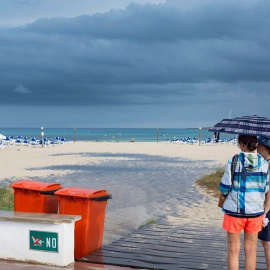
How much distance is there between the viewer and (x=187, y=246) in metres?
6.92

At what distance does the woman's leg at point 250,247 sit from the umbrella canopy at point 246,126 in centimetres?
100

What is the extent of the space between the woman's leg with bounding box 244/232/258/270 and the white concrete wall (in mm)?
2156

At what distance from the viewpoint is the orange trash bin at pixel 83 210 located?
6.11m

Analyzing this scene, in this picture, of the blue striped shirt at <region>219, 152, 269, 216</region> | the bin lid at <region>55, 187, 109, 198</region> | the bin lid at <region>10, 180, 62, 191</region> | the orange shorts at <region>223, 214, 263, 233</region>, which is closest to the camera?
the blue striped shirt at <region>219, 152, 269, 216</region>

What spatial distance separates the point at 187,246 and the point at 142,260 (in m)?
1.04

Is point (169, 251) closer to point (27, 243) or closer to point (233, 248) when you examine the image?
point (27, 243)

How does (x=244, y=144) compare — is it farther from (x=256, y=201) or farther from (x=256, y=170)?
(x=256, y=201)

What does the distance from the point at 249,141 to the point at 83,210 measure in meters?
2.56

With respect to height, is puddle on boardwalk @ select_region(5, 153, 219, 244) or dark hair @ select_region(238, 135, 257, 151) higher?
dark hair @ select_region(238, 135, 257, 151)

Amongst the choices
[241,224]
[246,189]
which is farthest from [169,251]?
[246,189]

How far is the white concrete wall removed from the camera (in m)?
5.70

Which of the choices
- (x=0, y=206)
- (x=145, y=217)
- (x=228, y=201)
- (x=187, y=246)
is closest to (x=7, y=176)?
(x=0, y=206)

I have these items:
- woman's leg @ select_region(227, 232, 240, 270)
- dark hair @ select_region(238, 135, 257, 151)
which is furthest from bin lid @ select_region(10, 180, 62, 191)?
dark hair @ select_region(238, 135, 257, 151)

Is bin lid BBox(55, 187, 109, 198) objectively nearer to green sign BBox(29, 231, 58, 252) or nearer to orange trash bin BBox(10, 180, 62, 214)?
orange trash bin BBox(10, 180, 62, 214)
